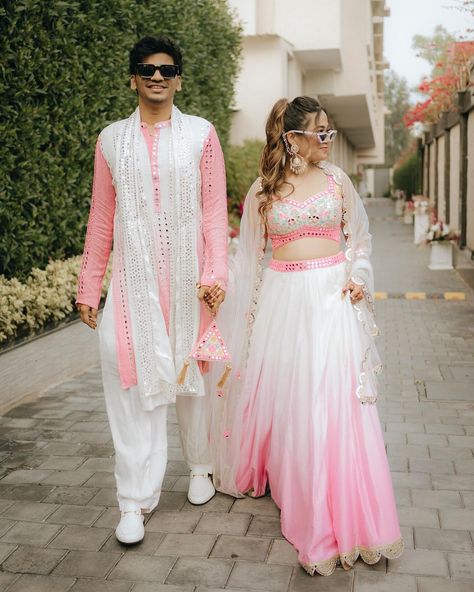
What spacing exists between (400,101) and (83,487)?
7662 centimetres

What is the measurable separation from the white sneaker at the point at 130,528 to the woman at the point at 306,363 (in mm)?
598

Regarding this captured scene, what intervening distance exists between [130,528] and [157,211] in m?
1.42

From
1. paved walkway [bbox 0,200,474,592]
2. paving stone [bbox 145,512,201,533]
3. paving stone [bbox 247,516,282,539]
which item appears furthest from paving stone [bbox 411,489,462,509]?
paving stone [bbox 145,512,201,533]

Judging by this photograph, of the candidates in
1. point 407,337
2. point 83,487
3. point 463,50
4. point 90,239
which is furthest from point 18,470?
point 463,50

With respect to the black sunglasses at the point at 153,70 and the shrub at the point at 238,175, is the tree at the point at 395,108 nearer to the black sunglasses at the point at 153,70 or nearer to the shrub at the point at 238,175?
the shrub at the point at 238,175

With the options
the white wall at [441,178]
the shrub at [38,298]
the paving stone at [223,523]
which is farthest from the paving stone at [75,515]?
the white wall at [441,178]

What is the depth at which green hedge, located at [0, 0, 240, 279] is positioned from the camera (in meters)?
5.95

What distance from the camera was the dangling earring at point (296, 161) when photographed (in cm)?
362

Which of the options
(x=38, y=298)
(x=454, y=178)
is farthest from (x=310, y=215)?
(x=454, y=178)

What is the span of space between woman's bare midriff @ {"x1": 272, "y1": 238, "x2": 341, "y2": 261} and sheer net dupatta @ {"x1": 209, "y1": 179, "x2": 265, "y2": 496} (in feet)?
0.85

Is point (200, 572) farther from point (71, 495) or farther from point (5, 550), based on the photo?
point (71, 495)

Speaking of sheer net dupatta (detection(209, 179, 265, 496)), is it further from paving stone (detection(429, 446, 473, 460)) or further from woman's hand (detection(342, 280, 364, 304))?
paving stone (detection(429, 446, 473, 460))

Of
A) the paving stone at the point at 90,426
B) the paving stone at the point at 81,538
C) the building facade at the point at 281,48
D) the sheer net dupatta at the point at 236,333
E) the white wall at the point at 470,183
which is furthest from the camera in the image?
the building facade at the point at 281,48

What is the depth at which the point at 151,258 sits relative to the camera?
3510mm
